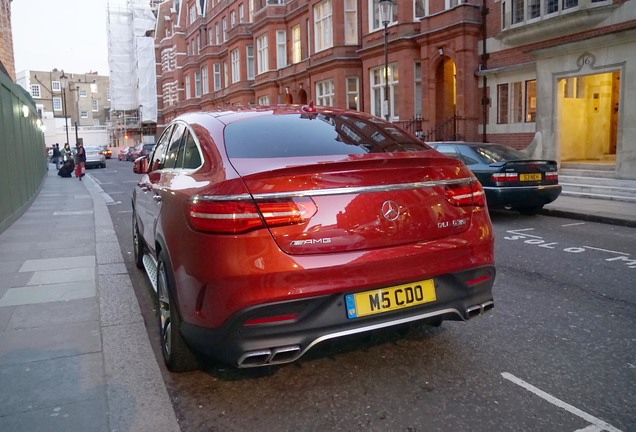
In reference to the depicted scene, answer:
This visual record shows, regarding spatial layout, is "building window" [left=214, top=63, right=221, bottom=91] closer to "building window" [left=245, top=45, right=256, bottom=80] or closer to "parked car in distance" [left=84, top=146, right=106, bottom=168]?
"building window" [left=245, top=45, right=256, bottom=80]

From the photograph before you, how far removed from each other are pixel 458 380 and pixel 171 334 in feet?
6.24

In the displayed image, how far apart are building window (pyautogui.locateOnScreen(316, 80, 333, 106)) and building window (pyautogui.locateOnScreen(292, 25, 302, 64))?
12.6 feet

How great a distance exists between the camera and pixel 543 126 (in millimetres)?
16938

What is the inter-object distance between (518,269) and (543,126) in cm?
1162

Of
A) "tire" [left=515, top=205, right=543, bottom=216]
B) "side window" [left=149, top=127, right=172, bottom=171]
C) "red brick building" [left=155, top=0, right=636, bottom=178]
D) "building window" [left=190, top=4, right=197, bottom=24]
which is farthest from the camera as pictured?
"building window" [left=190, top=4, right=197, bottom=24]

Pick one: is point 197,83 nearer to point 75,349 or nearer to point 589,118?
point 589,118

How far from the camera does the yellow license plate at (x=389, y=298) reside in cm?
324

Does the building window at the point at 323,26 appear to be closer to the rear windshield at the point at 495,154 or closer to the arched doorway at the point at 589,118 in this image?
the arched doorway at the point at 589,118

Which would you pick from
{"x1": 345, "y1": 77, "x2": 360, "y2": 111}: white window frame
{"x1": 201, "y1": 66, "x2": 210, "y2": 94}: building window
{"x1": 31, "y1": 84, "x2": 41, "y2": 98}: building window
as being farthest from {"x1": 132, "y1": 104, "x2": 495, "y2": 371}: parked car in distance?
{"x1": 31, "y1": 84, "x2": 41, "y2": 98}: building window

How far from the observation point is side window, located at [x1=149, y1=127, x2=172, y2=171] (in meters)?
5.30

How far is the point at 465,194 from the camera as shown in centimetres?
371

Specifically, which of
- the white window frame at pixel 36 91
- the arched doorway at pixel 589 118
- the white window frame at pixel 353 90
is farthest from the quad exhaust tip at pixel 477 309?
the white window frame at pixel 36 91

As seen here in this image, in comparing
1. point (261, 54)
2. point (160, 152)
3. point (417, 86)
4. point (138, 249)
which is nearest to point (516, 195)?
point (138, 249)

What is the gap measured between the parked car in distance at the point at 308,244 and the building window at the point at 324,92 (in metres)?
26.2
